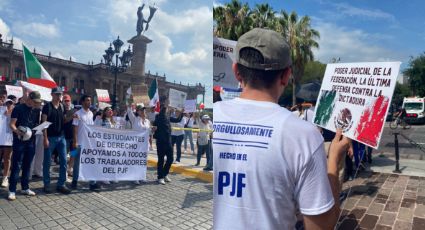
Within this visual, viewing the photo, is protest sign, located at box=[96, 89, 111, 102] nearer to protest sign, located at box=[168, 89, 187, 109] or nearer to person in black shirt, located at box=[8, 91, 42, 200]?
protest sign, located at box=[168, 89, 187, 109]

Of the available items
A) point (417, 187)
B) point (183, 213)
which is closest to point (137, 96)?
point (183, 213)

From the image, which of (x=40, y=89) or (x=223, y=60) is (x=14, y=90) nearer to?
(x=40, y=89)

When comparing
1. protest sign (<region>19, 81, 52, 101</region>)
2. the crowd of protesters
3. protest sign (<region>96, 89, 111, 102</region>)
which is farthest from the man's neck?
protest sign (<region>19, 81, 52, 101</region>)

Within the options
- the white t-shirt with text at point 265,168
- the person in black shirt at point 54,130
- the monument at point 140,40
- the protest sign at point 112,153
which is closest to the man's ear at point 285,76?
the white t-shirt with text at point 265,168

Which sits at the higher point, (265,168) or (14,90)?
(14,90)

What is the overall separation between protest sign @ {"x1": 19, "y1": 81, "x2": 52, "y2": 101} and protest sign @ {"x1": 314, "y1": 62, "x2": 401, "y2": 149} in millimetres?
3951

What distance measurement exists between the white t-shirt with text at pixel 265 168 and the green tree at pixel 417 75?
47.2 metres

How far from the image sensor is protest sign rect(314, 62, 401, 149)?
2.07 meters

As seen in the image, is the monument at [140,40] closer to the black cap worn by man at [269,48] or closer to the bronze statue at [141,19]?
the bronze statue at [141,19]

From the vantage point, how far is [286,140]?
3.46ft

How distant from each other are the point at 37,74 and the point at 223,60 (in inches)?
89.8

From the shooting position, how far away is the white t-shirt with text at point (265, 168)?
1036mm

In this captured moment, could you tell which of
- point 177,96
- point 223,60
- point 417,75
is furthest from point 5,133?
point 417,75

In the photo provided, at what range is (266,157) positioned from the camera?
1104mm
